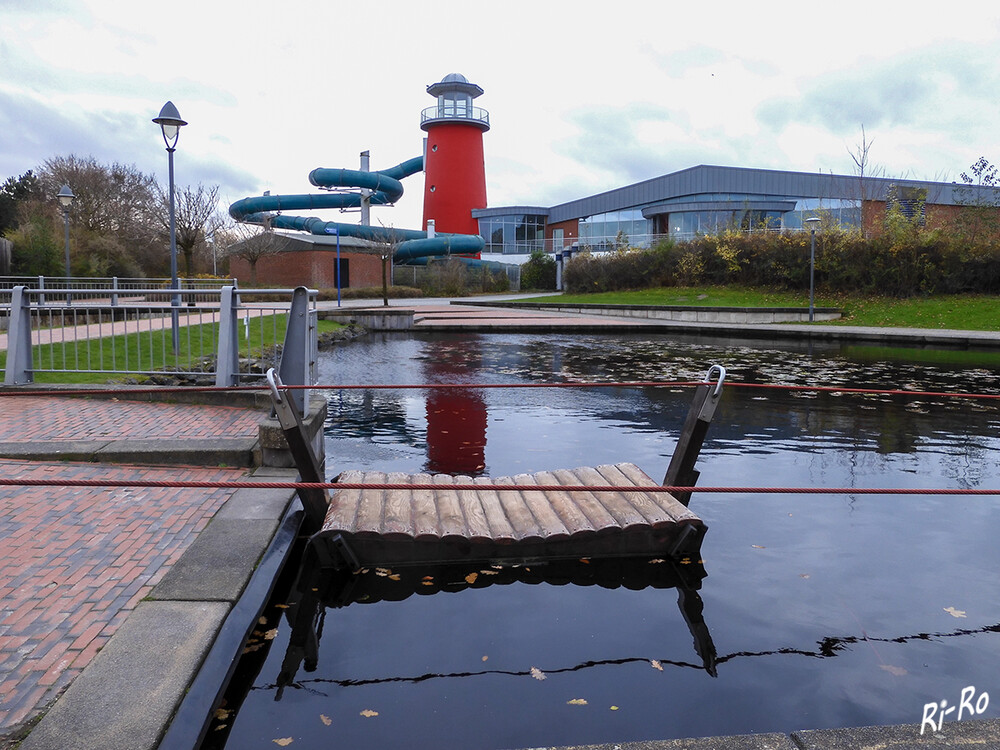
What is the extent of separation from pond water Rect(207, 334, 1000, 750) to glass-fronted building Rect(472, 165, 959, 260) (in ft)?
97.7

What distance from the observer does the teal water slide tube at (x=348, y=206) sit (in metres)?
46.4

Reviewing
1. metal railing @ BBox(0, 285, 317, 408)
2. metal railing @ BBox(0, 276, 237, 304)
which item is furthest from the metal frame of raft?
metal railing @ BBox(0, 276, 237, 304)

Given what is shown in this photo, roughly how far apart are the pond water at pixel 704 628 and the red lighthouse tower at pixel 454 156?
4476 cm

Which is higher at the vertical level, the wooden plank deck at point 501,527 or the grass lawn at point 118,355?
the grass lawn at point 118,355

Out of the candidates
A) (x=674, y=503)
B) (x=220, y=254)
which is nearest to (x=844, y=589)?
(x=674, y=503)

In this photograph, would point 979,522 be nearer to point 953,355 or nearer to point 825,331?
point 953,355

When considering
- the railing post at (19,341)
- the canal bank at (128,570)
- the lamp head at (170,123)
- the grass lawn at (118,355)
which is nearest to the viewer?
the canal bank at (128,570)

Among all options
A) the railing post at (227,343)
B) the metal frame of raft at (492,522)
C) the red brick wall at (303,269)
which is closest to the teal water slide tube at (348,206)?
the red brick wall at (303,269)

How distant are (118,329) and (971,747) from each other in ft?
43.9

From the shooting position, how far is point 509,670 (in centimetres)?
356

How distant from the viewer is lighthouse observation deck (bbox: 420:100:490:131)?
162ft

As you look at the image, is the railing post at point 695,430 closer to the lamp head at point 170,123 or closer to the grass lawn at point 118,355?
the grass lawn at point 118,355

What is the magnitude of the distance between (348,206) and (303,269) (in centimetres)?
572

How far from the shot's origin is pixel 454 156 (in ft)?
167
